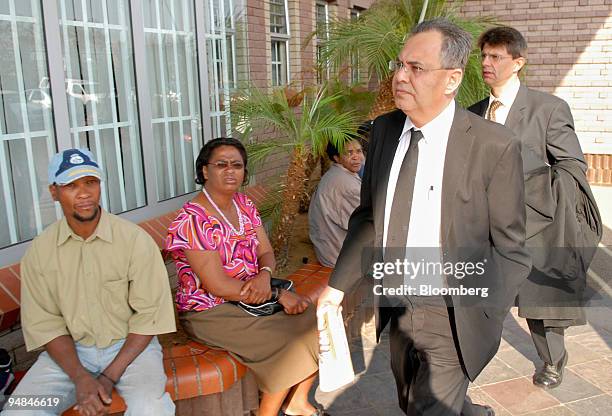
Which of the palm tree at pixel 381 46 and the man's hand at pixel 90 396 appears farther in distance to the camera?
the palm tree at pixel 381 46

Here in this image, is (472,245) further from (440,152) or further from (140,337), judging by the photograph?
(140,337)

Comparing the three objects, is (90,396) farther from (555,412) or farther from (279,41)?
(279,41)

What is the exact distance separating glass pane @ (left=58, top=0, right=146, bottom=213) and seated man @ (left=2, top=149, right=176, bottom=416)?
1.33 m

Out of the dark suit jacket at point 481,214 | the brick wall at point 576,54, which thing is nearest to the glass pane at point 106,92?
the dark suit jacket at point 481,214

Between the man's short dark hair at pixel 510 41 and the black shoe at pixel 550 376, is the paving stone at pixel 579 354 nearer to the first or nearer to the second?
the black shoe at pixel 550 376

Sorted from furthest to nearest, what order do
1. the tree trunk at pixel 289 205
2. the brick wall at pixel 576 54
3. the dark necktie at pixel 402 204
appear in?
the brick wall at pixel 576 54 < the tree trunk at pixel 289 205 < the dark necktie at pixel 402 204

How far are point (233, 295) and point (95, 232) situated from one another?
0.79 meters

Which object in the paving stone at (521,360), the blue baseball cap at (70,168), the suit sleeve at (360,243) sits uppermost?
the blue baseball cap at (70,168)

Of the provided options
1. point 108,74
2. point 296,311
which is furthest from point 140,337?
point 108,74

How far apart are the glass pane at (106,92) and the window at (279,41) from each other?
266 cm

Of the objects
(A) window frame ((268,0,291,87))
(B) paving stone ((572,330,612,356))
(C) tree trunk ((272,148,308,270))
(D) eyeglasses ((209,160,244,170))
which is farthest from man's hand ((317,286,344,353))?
(A) window frame ((268,0,291,87))

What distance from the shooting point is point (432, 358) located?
7.15 ft

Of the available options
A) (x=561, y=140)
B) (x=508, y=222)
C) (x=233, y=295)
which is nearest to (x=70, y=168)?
(x=233, y=295)

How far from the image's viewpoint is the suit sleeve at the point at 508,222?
2.02 m
